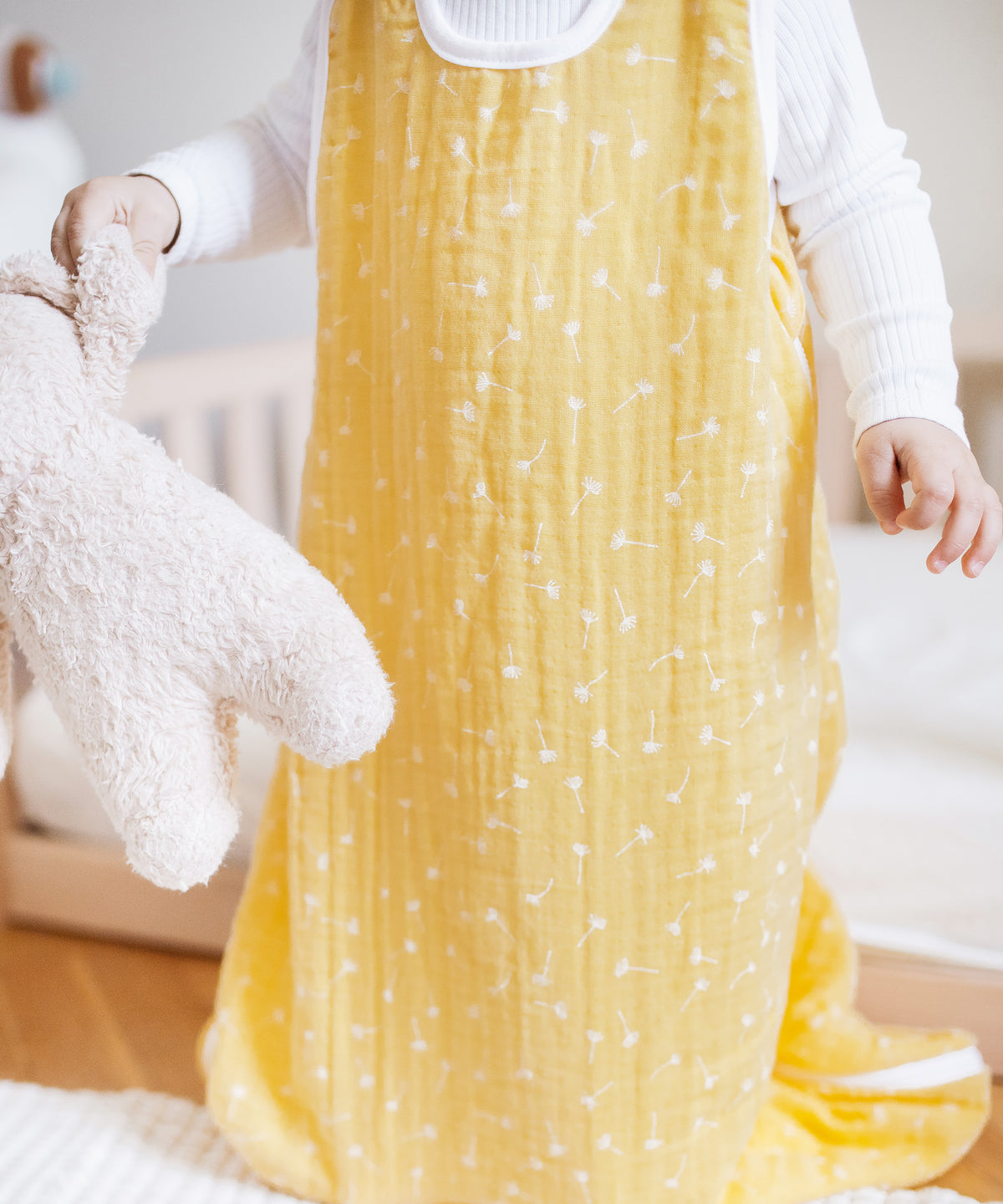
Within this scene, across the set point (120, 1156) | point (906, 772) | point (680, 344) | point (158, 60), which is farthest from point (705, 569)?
point (158, 60)

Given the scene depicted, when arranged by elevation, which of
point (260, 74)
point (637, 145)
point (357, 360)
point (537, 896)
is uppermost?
point (260, 74)

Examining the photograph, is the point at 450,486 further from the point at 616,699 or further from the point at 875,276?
the point at 875,276

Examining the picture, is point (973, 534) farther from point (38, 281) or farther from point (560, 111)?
point (38, 281)

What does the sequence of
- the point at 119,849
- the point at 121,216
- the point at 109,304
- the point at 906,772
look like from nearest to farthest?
the point at 109,304 < the point at 121,216 < the point at 906,772 < the point at 119,849

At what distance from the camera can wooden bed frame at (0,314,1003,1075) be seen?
0.88m

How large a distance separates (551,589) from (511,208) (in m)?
0.21

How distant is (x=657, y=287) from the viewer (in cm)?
55

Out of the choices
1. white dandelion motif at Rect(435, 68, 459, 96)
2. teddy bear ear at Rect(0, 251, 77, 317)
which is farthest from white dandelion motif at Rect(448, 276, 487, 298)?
teddy bear ear at Rect(0, 251, 77, 317)

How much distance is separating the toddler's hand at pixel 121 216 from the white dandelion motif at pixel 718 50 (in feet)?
1.01

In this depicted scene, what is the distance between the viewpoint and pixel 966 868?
2.89 feet

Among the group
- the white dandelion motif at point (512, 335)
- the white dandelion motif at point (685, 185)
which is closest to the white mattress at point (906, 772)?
the white dandelion motif at point (512, 335)

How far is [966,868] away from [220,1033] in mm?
625

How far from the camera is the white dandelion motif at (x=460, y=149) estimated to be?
55 centimetres

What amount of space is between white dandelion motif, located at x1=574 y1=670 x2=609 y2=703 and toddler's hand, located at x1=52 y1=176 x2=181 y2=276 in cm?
32
